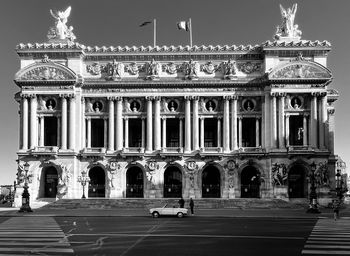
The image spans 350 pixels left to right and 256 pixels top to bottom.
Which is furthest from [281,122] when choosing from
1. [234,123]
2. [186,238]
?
[186,238]

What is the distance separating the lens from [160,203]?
3071 inches

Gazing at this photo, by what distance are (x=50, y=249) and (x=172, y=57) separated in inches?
2288

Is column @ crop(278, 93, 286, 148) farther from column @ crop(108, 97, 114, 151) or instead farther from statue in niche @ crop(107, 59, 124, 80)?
column @ crop(108, 97, 114, 151)

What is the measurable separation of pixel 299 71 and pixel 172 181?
77.9 feet

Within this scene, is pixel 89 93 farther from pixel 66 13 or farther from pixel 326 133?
→ pixel 326 133

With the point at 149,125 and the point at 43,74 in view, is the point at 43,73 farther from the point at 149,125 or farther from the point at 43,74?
the point at 149,125

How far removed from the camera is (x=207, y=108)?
87.6m

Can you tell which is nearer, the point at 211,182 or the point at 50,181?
the point at 50,181

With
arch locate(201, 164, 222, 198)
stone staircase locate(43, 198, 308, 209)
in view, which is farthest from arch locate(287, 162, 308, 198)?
arch locate(201, 164, 222, 198)

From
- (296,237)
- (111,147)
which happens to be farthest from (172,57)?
(296,237)

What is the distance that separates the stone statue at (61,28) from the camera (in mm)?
87906

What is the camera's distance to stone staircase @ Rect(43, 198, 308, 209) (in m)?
76.4

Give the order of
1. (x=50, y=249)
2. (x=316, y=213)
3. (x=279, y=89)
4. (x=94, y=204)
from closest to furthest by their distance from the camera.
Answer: (x=50, y=249), (x=316, y=213), (x=94, y=204), (x=279, y=89)

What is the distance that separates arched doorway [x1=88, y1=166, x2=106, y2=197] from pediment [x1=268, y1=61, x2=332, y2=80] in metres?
27.7
